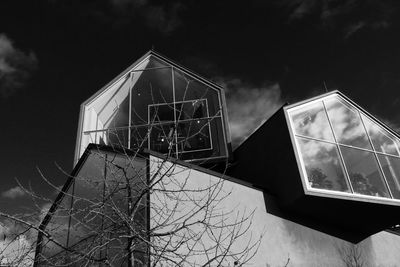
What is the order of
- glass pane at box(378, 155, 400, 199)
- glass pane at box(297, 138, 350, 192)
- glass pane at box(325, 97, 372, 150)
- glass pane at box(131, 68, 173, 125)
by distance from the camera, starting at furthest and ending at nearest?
glass pane at box(131, 68, 173, 125) < glass pane at box(325, 97, 372, 150) < glass pane at box(378, 155, 400, 199) < glass pane at box(297, 138, 350, 192)

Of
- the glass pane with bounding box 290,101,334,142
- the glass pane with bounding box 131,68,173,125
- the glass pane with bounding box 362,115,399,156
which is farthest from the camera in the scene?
the glass pane with bounding box 131,68,173,125

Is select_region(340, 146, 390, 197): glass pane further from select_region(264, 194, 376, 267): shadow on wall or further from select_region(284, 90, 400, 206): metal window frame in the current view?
select_region(264, 194, 376, 267): shadow on wall

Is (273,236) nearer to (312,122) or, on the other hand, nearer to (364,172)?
(364,172)

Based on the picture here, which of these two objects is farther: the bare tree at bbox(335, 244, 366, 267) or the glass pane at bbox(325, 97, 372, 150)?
the glass pane at bbox(325, 97, 372, 150)

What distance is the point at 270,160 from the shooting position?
11.7 meters

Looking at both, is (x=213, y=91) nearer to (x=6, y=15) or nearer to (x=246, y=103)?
(x=246, y=103)

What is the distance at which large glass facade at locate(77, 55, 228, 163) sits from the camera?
14141mm

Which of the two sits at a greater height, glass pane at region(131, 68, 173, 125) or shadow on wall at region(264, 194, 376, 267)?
glass pane at region(131, 68, 173, 125)

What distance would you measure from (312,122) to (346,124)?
1412mm

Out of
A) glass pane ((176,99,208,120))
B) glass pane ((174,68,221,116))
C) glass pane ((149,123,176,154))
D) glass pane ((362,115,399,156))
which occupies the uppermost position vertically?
glass pane ((174,68,221,116))

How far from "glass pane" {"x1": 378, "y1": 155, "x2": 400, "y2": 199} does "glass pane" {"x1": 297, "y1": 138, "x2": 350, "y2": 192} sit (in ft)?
6.19

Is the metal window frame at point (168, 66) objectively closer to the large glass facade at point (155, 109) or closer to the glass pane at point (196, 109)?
the large glass facade at point (155, 109)

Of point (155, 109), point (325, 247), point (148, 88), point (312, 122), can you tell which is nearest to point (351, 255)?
point (325, 247)

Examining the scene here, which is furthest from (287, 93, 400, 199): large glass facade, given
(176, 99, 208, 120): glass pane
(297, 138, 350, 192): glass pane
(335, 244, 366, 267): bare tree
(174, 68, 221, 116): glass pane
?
(176, 99, 208, 120): glass pane
